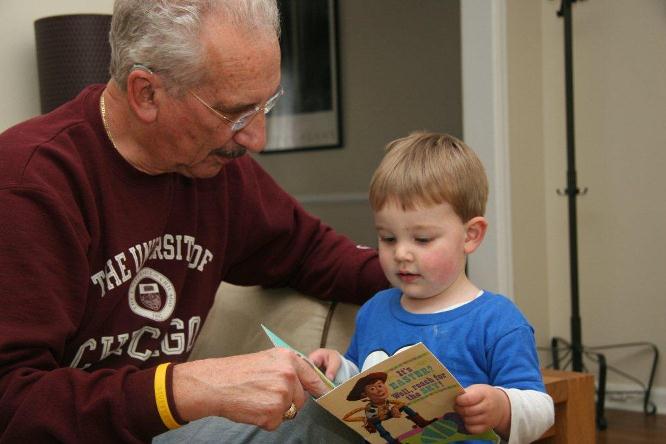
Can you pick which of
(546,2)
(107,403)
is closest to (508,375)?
(107,403)

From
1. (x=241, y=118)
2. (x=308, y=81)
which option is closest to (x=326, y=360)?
(x=241, y=118)

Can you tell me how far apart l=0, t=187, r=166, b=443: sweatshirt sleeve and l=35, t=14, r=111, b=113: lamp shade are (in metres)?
1.04

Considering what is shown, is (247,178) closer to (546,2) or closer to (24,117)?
(24,117)

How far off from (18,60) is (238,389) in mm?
1715

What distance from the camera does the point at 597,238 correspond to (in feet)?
12.0

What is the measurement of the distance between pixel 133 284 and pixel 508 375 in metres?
0.65

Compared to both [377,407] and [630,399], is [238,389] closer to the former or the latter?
[377,407]

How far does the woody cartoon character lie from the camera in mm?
1194

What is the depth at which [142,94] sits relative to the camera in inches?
55.1

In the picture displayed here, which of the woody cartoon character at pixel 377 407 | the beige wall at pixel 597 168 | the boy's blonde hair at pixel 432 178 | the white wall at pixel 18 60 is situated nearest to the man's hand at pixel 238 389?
the woody cartoon character at pixel 377 407

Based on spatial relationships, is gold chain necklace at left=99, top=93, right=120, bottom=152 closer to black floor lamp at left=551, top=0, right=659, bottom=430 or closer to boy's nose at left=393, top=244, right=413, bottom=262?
boy's nose at left=393, top=244, right=413, bottom=262

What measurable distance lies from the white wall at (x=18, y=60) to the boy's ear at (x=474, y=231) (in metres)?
1.56

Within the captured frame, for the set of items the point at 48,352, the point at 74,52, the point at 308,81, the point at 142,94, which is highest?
the point at 308,81

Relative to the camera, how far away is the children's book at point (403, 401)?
45.7 inches
